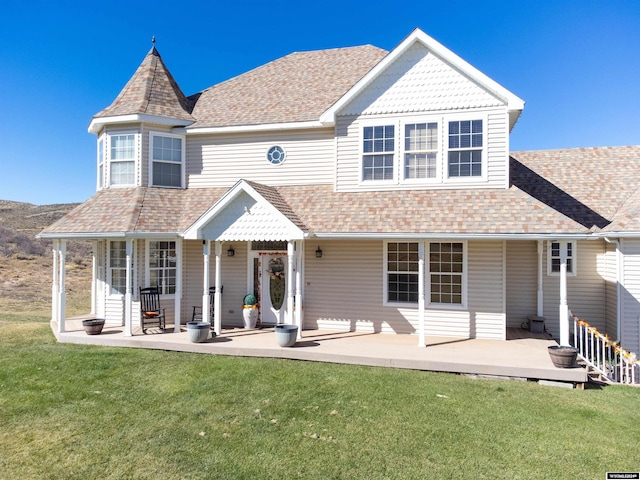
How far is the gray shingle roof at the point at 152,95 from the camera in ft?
44.2

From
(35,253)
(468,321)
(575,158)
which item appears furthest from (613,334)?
(35,253)

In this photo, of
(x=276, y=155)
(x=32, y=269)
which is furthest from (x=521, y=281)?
(x=32, y=269)

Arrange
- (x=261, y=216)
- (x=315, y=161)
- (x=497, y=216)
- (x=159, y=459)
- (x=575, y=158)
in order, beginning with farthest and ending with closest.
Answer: (x=575, y=158) < (x=315, y=161) < (x=261, y=216) < (x=497, y=216) < (x=159, y=459)

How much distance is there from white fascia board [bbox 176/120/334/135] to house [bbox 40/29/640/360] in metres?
0.04

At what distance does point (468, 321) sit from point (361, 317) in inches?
119

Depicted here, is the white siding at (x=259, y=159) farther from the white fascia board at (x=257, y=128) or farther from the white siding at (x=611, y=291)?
the white siding at (x=611, y=291)

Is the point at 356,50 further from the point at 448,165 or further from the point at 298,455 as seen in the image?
the point at 298,455

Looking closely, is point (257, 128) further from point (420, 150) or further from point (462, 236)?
point (462, 236)

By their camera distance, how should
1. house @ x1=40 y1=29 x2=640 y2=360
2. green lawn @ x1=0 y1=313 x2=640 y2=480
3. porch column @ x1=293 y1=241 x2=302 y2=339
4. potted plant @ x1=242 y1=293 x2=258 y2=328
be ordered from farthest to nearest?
potted plant @ x1=242 y1=293 x2=258 y2=328, house @ x1=40 y1=29 x2=640 y2=360, porch column @ x1=293 y1=241 x2=302 y2=339, green lawn @ x1=0 y1=313 x2=640 y2=480

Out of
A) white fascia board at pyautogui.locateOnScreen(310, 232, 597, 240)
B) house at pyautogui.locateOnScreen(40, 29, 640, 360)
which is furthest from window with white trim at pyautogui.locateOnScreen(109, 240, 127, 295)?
white fascia board at pyautogui.locateOnScreen(310, 232, 597, 240)

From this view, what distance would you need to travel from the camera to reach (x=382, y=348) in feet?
33.3

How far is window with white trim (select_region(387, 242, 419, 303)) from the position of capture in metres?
12.0

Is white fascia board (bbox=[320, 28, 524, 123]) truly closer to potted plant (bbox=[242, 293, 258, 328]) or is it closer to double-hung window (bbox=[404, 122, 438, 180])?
double-hung window (bbox=[404, 122, 438, 180])

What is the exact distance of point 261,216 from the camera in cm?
1108
